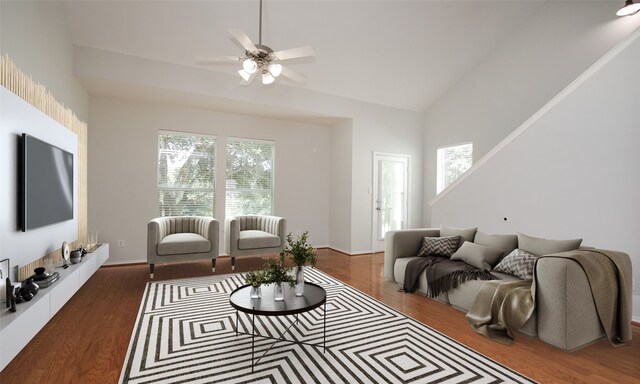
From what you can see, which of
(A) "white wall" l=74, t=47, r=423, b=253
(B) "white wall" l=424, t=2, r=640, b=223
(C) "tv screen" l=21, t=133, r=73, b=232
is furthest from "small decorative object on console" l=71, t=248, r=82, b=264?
(B) "white wall" l=424, t=2, r=640, b=223

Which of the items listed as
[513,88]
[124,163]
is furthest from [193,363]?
[513,88]

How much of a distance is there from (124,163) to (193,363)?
3.92m


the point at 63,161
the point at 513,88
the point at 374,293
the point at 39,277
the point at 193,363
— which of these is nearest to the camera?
the point at 193,363

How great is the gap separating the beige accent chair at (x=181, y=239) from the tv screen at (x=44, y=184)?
0.97 meters

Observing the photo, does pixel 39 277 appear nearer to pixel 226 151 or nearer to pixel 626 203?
pixel 226 151

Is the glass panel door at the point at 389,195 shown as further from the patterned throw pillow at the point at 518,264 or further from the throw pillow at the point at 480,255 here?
the patterned throw pillow at the point at 518,264

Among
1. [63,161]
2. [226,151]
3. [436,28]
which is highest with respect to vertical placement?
[436,28]

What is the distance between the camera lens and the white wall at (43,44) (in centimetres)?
256

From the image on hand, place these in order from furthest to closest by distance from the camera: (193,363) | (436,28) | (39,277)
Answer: (436,28) < (39,277) < (193,363)

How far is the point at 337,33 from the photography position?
4.64m

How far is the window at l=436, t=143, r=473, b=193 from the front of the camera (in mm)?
6308

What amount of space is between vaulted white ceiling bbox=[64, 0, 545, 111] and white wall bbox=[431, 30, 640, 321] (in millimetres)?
2161

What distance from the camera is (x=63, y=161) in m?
3.46

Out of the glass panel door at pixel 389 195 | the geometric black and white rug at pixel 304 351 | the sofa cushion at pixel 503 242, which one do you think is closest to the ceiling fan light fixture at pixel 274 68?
the geometric black and white rug at pixel 304 351
